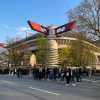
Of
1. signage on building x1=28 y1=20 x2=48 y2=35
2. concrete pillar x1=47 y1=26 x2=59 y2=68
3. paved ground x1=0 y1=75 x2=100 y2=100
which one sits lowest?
paved ground x1=0 y1=75 x2=100 y2=100

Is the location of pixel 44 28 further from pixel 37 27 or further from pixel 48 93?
pixel 48 93

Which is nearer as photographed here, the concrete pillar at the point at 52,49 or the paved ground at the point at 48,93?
the paved ground at the point at 48,93

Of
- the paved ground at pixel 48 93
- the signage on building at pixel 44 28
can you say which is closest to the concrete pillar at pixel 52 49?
the signage on building at pixel 44 28

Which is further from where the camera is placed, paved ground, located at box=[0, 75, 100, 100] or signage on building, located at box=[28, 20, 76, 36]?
signage on building, located at box=[28, 20, 76, 36]

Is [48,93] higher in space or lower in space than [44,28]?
lower

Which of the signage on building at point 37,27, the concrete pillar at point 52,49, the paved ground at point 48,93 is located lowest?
the paved ground at point 48,93

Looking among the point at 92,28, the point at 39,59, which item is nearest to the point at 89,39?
the point at 92,28

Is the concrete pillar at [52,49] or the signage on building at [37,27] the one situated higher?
the signage on building at [37,27]

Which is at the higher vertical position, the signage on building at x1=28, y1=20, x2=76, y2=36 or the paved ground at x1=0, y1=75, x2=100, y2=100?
the signage on building at x1=28, y1=20, x2=76, y2=36

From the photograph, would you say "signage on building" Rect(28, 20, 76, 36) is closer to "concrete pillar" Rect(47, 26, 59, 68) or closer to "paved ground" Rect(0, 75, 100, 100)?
"concrete pillar" Rect(47, 26, 59, 68)

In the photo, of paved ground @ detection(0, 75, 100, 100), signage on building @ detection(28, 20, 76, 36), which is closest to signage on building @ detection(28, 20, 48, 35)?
signage on building @ detection(28, 20, 76, 36)

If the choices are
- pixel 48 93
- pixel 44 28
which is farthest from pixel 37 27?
pixel 48 93

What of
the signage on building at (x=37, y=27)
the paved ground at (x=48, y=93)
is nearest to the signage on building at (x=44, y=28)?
the signage on building at (x=37, y=27)

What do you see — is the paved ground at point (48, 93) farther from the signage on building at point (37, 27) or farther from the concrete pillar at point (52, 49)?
the concrete pillar at point (52, 49)
